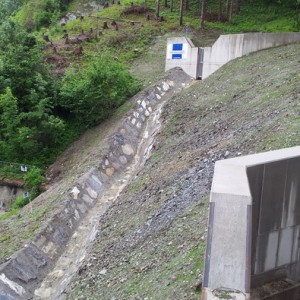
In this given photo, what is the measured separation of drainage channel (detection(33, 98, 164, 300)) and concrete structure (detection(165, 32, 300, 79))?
26.0 feet

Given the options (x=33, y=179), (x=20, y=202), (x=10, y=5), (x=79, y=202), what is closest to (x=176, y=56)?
(x=33, y=179)

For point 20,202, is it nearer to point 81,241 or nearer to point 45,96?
point 81,241

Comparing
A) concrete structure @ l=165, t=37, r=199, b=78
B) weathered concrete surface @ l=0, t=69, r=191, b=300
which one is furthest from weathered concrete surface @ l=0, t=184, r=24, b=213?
concrete structure @ l=165, t=37, r=199, b=78

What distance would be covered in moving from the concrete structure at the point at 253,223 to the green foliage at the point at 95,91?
41.7 feet

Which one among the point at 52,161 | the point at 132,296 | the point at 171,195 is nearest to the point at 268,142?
the point at 171,195

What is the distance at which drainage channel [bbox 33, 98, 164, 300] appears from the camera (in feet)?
31.7

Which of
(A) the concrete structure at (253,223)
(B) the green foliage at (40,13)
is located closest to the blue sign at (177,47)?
(B) the green foliage at (40,13)

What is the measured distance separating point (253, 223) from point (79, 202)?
7.49 m

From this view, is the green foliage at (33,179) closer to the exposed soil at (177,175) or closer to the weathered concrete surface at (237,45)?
the exposed soil at (177,175)

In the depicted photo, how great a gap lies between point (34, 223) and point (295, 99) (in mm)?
8550

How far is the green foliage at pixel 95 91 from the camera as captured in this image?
59.8 feet

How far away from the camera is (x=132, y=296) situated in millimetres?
6965

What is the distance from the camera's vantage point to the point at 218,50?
22391mm

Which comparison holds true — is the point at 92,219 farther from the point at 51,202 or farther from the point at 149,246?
the point at 149,246
